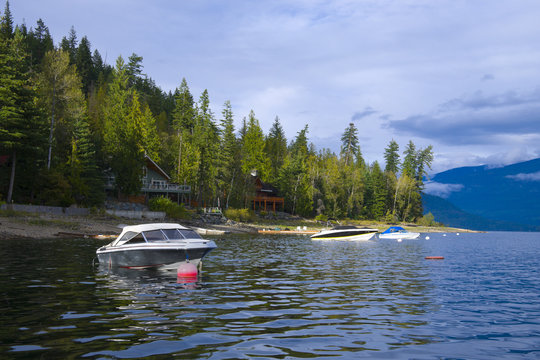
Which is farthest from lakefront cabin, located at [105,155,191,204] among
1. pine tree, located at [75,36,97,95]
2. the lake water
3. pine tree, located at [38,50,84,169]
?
pine tree, located at [75,36,97,95]

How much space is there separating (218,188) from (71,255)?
5495 centimetres

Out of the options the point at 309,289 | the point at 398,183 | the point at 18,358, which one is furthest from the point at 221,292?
the point at 398,183

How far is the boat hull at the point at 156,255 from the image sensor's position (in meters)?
18.2

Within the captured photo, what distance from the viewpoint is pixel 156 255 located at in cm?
1841

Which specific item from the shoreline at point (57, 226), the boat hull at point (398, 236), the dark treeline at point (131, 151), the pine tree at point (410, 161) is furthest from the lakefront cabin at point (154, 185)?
the pine tree at point (410, 161)

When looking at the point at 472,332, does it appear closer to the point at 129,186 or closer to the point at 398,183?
the point at 129,186

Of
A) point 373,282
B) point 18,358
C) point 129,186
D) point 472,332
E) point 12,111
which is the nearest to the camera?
point 18,358

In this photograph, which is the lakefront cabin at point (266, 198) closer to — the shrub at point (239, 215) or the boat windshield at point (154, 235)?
the shrub at point (239, 215)

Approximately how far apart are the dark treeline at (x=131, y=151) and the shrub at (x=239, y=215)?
18.6 feet

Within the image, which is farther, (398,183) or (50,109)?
(398,183)

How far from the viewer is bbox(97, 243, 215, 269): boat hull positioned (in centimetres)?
1820

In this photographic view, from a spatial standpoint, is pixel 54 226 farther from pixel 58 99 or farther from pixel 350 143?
pixel 350 143

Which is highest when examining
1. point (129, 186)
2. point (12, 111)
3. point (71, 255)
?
point (12, 111)

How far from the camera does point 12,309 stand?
10.6 m
